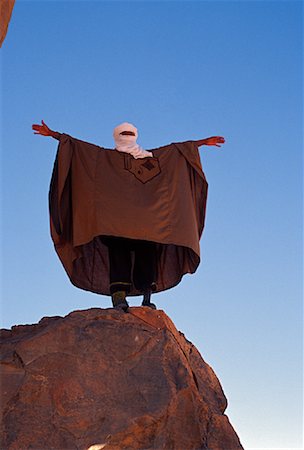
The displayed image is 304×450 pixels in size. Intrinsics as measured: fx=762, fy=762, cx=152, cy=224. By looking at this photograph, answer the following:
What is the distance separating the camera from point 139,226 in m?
6.46

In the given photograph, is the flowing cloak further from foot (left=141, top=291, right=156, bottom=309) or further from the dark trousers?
foot (left=141, top=291, right=156, bottom=309)

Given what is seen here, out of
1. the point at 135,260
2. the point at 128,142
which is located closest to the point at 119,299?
the point at 135,260

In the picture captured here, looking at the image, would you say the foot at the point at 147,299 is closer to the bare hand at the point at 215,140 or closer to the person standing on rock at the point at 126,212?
the person standing on rock at the point at 126,212

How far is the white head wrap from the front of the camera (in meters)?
6.88

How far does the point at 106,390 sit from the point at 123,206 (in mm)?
1733

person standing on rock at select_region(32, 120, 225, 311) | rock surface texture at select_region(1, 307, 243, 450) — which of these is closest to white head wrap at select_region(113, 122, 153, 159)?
person standing on rock at select_region(32, 120, 225, 311)

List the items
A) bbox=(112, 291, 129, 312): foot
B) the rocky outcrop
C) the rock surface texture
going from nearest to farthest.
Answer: the rock surface texture → bbox=(112, 291, 129, 312): foot → the rocky outcrop

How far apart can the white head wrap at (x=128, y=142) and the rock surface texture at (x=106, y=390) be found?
1563 mm

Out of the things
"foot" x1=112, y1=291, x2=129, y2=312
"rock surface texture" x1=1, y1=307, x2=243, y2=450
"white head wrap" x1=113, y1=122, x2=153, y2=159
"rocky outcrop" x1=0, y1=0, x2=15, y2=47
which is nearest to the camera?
"rock surface texture" x1=1, y1=307, x2=243, y2=450

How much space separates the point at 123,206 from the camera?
257 inches

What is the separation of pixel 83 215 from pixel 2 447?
2.18 meters

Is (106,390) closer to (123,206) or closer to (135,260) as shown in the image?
(135,260)

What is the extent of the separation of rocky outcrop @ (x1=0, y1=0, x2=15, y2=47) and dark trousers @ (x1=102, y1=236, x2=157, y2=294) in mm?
1956

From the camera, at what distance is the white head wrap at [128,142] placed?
22.6 feet
